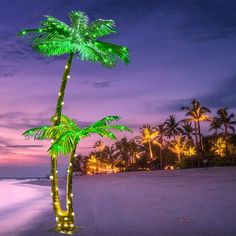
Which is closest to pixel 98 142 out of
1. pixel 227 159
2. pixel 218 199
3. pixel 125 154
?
pixel 125 154

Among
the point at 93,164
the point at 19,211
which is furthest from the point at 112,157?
the point at 19,211

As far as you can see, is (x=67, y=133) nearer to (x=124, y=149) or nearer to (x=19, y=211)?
(x=19, y=211)

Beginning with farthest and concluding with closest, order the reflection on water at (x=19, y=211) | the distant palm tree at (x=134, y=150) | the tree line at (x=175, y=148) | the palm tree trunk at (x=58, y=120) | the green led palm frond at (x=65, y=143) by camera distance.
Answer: the distant palm tree at (x=134, y=150) < the tree line at (x=175, y=148) < the reflection on water at (x=19, y=211) < the palm tree trunk at (x=58, y=120) < the green led palm frond at (x=65, y=143)

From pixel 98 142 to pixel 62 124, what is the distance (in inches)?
5374

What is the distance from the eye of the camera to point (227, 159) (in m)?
62.0

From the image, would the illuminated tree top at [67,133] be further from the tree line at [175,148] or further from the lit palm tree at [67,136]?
the tree line at [175,148]

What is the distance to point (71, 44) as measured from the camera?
31.8 ft

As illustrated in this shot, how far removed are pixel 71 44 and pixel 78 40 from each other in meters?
0.24

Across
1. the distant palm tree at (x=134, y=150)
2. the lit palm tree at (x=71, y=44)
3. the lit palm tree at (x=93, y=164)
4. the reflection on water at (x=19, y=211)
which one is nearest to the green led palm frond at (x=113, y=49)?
the lit palm tree at (x=71, y=44)

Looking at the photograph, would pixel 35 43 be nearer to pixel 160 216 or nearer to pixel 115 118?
pixel 115 118

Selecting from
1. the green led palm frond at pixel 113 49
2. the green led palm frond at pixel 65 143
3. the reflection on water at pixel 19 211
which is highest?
the green led palm frond at pixel 113 49

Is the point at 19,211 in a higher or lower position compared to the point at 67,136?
lower

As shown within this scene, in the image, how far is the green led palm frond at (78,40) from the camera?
31.5ft

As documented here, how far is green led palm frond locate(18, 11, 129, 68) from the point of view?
9602 millimetres
